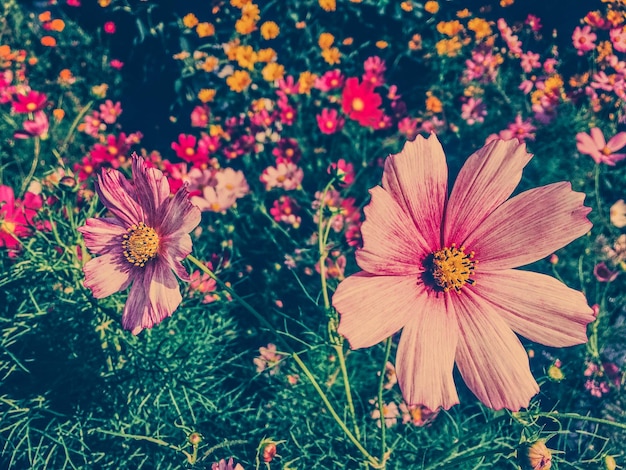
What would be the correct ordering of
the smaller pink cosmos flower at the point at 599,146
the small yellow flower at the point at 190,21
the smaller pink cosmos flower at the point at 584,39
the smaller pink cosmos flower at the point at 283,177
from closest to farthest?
the smaller pink cosmos flower at the point at 599,146 → the smaller pink cosmos flower at the point at 283,177 → the smaller pink cosmos flower at the point at 584,39 → the small yellow flower at the point at 190,21

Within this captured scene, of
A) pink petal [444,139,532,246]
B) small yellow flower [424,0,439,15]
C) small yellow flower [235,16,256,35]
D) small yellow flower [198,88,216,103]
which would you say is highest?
small yellow flower [424,0,439,15]

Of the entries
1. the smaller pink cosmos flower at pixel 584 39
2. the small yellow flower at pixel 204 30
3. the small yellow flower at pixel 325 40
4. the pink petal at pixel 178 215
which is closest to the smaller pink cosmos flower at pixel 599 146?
the smaller pink cosmos flower at pixel 584 39

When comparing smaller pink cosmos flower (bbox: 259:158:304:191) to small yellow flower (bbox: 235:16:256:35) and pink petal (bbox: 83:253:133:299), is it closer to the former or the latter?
small yellow flower (bbox: 235:16:256:35)

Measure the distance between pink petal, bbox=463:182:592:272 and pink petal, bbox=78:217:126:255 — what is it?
518 mm

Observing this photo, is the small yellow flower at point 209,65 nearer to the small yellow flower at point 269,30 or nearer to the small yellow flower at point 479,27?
the small yellow flower at point 269,30

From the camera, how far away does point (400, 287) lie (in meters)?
0.57

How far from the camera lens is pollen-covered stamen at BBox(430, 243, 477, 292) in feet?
1.93

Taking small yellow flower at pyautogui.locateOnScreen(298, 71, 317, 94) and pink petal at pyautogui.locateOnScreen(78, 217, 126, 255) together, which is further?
small yellow flower at pyautogui.locateOnScreen(298, 71, 317, 94)

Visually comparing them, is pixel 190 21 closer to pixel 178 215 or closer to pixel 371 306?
pixel 178 215

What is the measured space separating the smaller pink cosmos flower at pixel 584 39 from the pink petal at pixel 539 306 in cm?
122

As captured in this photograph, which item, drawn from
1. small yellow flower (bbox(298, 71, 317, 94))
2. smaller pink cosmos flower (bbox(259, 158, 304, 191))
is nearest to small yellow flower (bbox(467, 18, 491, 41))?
small yellow flower (bbox(298, 71, 317, 94))

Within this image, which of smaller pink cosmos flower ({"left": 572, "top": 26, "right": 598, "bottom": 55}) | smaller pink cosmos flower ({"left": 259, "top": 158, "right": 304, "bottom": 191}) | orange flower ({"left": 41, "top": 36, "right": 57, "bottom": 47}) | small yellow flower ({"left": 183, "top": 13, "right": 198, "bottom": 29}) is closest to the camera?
smaller pink cosmos flower ({"left": 259, "top": 158, "right": 304, "bottom": 191})

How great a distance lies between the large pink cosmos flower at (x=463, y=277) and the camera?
1.69ft

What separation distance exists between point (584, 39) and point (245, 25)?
1.11m
